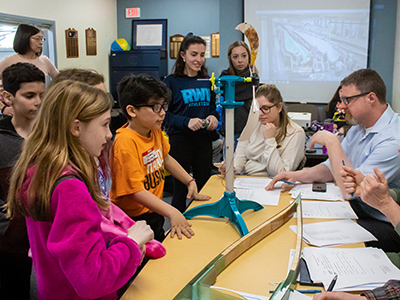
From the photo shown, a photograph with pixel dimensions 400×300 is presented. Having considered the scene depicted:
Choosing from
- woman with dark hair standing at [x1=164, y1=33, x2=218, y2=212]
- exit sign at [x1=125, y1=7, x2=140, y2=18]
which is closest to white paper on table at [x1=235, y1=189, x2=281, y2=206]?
woman with dark hair standing at [x1=164, y1=33, x2=218, y2=212]

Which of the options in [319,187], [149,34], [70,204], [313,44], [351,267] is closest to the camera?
[70,204]

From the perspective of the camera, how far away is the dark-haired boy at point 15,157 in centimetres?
140

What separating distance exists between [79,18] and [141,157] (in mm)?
5618

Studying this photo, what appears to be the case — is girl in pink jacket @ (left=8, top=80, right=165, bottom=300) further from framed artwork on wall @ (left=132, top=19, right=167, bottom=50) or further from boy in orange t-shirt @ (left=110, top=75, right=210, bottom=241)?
framed artwork on wall @ (left=132, top=19, right=167, bottom=50)

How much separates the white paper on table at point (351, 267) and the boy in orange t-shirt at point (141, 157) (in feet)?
1.62

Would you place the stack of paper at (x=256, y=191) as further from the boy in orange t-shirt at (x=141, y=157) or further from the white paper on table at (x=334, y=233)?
the white paper on table at (x=334, y=233)

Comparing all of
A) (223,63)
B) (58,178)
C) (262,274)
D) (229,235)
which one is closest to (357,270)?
(262,274)

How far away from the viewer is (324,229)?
146 cm

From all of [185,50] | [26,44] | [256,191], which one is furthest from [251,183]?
[26,44]

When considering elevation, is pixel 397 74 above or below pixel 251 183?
above

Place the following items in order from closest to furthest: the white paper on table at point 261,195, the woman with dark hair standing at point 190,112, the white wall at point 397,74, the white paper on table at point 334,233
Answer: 1. the white paper on table at point 334,233
2. the white paper on table at point 261,195
3. the woman with dark hair standing at point 190,112
4. the white wall at point 397,74

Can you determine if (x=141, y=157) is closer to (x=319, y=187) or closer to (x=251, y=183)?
(x=251, y=183)

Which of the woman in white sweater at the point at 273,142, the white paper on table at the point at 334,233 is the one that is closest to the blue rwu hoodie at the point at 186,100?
the woman in white sweater at the point at 273,142

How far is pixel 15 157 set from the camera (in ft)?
4.91
